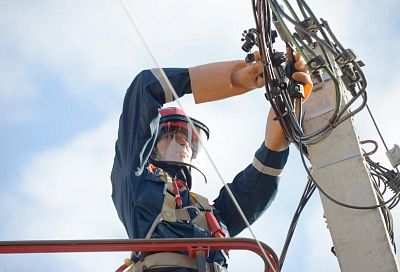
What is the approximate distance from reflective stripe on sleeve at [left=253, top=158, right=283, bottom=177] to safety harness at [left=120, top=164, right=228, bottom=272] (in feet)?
1.33

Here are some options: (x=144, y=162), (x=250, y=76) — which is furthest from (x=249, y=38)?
(x=144, y=162)

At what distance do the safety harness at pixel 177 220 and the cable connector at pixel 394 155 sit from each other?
1.04 m

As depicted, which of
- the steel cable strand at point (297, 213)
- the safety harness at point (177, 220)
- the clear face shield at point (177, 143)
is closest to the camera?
the safety harness at point (177, 220)

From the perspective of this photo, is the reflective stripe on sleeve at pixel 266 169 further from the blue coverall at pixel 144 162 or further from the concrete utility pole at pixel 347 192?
the concrete utility pole at pixel 347 192

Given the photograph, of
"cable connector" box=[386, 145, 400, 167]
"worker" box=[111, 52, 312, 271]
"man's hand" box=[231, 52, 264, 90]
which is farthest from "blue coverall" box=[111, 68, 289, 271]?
"cable connector" box=[386, 145, 400, 167]

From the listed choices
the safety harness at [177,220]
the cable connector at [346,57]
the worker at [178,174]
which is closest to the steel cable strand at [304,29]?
the cable connector at [346,57]

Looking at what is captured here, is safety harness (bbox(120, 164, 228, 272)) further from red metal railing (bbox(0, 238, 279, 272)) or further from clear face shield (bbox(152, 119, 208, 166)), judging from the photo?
clear face shield (bbox(152, 119, 208, 166))

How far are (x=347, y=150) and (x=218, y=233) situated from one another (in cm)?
94

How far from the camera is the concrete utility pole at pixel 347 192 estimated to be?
10.7 feet

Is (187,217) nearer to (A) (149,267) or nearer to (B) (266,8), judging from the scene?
(A) (149,267)

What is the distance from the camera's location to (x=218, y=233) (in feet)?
13.4

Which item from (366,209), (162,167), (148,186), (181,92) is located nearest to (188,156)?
(162,167)

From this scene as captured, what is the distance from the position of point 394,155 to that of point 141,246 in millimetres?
1651

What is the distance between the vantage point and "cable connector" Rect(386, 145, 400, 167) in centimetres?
423
